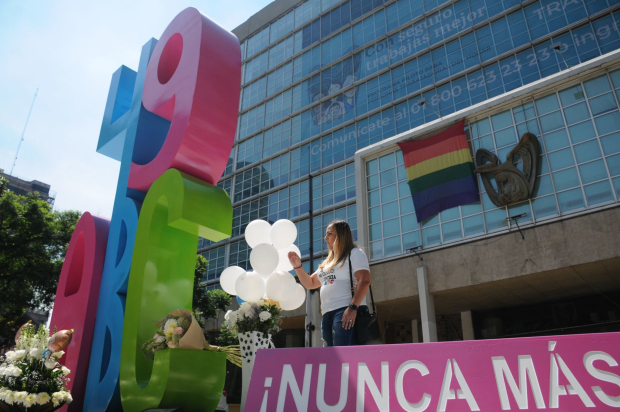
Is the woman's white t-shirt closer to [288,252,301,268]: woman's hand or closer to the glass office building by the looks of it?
[288,252,301,268]: woman's hand

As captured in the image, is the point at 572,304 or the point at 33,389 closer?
the point at 33,389

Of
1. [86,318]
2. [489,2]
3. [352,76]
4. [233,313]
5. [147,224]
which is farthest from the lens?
[352,76]

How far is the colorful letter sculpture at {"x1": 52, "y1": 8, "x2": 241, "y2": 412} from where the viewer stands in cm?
509

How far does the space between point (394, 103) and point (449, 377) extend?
2517 cm

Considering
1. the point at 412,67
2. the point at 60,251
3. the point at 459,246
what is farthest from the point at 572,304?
the point at 60,251

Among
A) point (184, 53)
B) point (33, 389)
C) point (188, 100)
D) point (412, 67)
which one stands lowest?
point (33, 389)

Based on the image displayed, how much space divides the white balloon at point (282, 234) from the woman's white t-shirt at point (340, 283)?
5.21 feet

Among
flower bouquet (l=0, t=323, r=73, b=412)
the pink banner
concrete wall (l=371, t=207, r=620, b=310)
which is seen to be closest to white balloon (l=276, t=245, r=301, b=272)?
the pink banner

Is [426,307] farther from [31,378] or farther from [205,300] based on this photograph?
[31,378]

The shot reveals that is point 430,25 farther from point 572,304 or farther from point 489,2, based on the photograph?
point 572,304

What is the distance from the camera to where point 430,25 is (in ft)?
86.3

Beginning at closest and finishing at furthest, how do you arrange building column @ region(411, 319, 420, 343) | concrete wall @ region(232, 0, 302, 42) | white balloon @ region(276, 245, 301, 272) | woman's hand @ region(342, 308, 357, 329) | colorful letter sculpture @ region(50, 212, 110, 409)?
woman's hand @ region(342, 308, 357, 329) → white balloon @ region(276, 245, 301, 272) → colorful letter sculpture @ region(50, 212, 110, 409) → building column @ region(411, 319, 420, 343) → concrete wall @ region(232, 0, 302, 42)

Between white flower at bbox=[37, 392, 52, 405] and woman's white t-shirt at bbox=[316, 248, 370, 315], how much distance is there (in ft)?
10.6

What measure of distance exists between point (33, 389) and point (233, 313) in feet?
7.52
